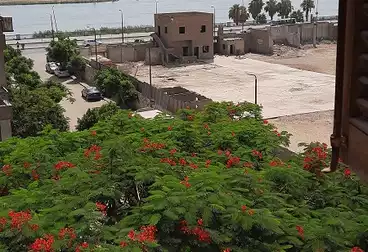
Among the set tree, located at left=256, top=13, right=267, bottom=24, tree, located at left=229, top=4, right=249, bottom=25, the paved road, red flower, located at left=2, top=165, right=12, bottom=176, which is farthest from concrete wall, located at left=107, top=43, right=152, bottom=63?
red flower, located at left=2, top=165, right=12, bottom=176

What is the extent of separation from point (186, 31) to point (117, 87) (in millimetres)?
14506

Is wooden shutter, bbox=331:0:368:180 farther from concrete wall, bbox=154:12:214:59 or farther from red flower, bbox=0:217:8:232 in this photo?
concrete wall, bbox=154:12:214:59

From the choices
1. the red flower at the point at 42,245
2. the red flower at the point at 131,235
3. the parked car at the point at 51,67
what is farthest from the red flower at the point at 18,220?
the parked car at the point at 51,67

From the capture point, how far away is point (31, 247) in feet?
19.4

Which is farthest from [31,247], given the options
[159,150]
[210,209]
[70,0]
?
[70,0]

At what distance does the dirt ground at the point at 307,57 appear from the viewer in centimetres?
4172

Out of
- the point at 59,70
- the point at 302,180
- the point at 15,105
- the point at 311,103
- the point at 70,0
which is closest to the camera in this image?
the point at 302,180

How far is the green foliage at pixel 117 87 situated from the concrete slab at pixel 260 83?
3.46m

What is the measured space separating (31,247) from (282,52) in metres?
44.9

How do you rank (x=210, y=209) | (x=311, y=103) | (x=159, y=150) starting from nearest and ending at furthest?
(x=210, y=209), (x=159, y=150), (x=311, y=103)

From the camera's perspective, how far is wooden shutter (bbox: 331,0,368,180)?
2814mm

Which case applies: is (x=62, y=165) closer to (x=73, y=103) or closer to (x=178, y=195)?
(x=178, y=195)

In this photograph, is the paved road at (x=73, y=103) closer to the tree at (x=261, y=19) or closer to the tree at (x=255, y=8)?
the tree at (x=261, y=19)

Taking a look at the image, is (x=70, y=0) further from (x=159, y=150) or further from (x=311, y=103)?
(x=159, y=150)
